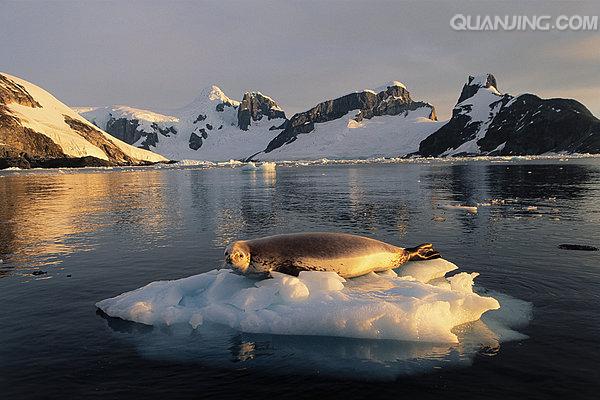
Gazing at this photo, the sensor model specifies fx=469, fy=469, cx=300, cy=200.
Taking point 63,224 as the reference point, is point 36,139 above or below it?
above

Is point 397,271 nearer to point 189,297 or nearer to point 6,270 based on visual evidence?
point 189,297

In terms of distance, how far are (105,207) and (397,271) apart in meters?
28.5

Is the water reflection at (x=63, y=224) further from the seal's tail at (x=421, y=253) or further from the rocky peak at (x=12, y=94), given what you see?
the rocky peak at (x=12, y=94)

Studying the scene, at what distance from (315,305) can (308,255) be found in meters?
2.02

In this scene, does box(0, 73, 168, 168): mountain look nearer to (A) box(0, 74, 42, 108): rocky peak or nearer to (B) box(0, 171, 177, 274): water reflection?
(A) box(0, 74, 42, 108): rocky peak

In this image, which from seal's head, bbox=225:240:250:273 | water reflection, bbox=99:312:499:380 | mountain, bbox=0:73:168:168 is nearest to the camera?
water reflection, bbox=99:312:499:380

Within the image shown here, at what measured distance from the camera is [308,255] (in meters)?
11.5

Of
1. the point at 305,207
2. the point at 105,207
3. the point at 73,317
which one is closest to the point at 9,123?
the point at 105,207

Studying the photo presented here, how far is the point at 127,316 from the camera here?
10.7 m

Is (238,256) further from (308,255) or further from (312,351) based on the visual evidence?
(312,351)

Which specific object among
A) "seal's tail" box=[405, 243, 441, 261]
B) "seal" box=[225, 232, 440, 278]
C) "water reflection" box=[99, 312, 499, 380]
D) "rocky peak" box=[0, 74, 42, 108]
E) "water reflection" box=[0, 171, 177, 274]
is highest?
"rocky peak" box=[0, 74, 42, 108]

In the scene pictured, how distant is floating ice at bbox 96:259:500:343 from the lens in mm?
9219

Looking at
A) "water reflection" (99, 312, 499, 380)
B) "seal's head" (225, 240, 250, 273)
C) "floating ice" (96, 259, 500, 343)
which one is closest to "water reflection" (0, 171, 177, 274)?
"floating ice" (96, 259, 500, 343)

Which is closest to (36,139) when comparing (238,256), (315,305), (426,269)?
(238,256)
